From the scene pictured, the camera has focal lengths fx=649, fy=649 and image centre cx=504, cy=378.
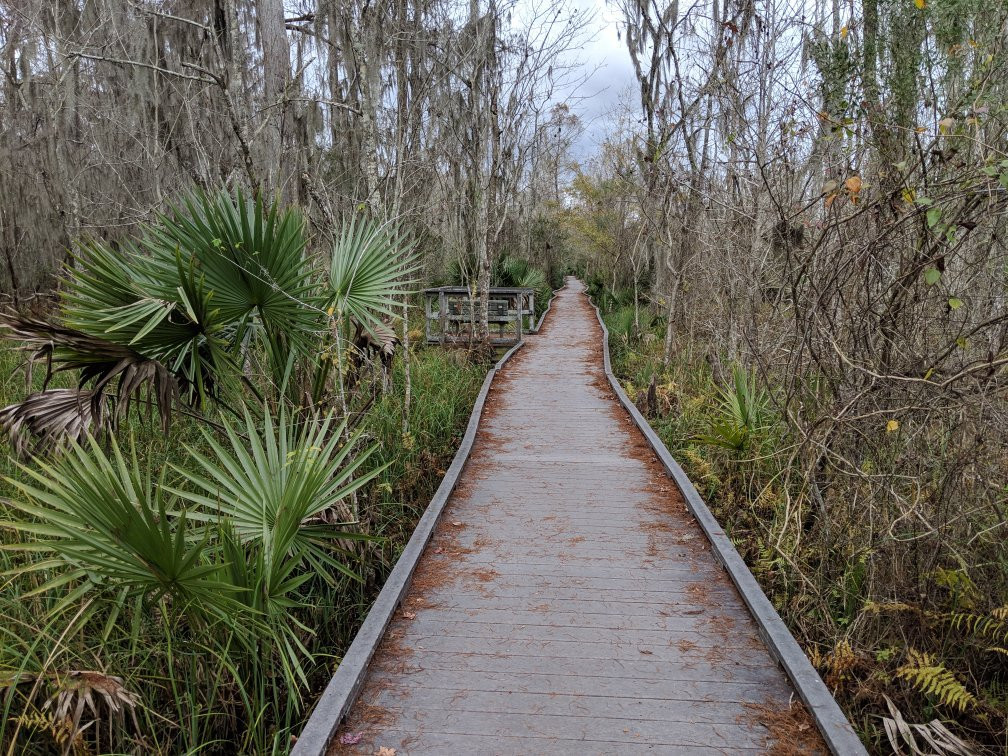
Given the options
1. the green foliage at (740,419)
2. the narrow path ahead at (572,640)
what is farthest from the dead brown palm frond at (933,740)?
the green foliage at (740,419)

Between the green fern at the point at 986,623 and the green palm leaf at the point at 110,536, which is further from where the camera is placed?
the green fern at the point at 986,623

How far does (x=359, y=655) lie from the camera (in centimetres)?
308

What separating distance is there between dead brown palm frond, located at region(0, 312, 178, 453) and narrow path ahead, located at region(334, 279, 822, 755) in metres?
1.80

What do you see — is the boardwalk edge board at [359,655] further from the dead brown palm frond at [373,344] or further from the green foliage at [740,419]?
the green foliage at [740,419]

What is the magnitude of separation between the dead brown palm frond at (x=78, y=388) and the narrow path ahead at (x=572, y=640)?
1.80 meters

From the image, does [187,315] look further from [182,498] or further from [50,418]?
[182,498]

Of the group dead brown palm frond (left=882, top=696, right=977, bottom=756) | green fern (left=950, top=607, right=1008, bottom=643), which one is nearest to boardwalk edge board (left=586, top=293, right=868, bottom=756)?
dead brown palm frond (left=882, top=696, right=977, bottom=756)

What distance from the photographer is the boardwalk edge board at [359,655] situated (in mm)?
2570

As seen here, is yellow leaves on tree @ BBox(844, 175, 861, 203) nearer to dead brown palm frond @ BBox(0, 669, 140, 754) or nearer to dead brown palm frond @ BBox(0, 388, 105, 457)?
dead brown palm frond @ BBox(0, 388, 105, 457)

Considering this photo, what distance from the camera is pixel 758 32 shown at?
902cm

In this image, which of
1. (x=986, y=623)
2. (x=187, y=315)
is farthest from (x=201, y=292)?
(x=986, y=623)

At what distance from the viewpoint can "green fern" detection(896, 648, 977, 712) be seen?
2.98 meters

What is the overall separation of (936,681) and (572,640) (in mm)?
1733

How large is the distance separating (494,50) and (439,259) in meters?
9.34
